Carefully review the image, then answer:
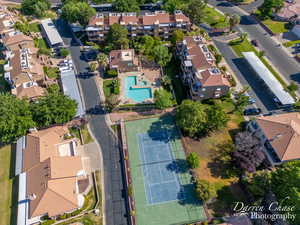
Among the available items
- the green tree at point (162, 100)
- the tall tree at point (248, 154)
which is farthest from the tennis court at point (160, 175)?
the tall tree at point (248, 154)

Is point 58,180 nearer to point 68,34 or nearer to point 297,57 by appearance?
point 68,34

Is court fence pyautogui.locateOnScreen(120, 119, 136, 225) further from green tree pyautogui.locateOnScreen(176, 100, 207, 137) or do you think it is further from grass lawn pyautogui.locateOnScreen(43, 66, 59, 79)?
grass lawn pyautogui.locateOnScreen(43, 66, 59, 79)

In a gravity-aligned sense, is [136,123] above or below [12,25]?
below

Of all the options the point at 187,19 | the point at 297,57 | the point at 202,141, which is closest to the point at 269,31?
the point at 297,57

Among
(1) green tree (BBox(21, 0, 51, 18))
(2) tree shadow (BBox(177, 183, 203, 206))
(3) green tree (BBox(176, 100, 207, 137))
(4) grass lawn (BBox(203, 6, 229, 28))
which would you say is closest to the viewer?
(2) tree shadow (BBox(177, 183, 203, 206))

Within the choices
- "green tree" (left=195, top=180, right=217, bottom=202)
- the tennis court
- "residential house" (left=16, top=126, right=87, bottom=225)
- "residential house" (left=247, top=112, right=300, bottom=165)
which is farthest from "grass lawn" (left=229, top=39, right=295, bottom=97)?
"residential house" (left=16, top=126, right=87, bottom=225)

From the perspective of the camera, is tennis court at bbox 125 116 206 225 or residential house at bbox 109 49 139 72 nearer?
tennis court at bbox 125 116 206 225

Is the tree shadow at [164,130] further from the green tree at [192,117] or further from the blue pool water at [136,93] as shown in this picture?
the blue pool water at [136,93]
